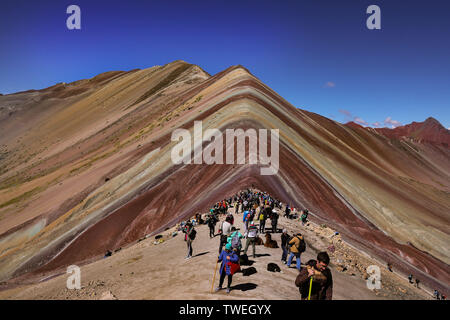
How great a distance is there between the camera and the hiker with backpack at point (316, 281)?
538 centimetres

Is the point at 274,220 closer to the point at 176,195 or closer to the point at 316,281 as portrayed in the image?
the point at 316,281

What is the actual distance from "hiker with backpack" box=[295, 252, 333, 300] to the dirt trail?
93.5 inches

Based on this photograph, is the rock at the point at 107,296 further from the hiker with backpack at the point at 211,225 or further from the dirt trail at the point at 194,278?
the hiker with backpack at the point at 211,225

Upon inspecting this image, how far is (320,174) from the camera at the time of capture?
3088 centimetres

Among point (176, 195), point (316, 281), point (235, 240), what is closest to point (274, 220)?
point (235, 240)

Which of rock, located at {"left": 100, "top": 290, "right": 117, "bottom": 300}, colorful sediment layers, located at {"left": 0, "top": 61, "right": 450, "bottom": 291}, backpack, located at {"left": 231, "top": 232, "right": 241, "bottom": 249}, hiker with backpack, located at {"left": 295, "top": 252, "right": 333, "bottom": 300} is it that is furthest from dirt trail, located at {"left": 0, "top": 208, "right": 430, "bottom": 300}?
colorful sediment layers, located at {"left": 0, "top": 61, "right": 450, "bottom": 291}

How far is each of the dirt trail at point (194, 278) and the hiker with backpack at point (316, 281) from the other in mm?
2375

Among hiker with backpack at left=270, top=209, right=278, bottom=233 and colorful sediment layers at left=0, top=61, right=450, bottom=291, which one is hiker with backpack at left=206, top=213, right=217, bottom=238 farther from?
colorful sediment layers at left=0, top=61, right=450, bottom=291

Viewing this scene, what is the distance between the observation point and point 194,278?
9445 millimetres

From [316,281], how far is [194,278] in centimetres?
533

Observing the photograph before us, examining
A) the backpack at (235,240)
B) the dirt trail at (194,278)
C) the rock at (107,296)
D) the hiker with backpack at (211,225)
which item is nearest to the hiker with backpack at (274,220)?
the dirt trail at (194,278)

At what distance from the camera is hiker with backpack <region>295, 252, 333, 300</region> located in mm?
5383
